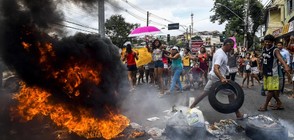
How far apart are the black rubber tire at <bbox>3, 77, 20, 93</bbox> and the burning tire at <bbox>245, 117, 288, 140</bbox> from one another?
4.46 meters

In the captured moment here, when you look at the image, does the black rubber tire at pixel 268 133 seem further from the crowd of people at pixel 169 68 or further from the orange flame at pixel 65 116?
the crowd of people at pixel 169 68

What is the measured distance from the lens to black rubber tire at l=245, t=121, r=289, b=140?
5203mm

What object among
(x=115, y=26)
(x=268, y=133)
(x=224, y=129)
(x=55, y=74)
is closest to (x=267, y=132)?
(x=268, y=133)

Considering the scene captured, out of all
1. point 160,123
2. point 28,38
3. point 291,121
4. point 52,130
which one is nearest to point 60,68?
point 28,38

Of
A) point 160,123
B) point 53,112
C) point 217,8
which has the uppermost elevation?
point 217,8

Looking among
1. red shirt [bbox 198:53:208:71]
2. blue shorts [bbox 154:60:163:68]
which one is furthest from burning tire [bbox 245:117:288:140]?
red shirt [bbox 198:53:208:71]

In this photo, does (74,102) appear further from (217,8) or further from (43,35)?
(217,8)

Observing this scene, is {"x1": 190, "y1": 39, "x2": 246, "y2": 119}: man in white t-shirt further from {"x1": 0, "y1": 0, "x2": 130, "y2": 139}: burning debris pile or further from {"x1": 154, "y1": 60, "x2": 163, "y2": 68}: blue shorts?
{"x1": 154, "y1": 60, "x2": 163, "y2": 68}: blue shorts

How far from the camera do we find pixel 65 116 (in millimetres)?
5695

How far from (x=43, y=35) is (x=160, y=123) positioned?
2.98 m

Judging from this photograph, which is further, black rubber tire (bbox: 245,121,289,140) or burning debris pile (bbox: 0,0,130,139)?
burning debris pile (bbox: 0,0,130,139)

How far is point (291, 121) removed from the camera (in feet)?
22.5

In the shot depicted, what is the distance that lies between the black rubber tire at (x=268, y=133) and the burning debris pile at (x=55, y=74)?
2354 millimetres

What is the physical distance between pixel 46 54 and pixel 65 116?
1168mm
